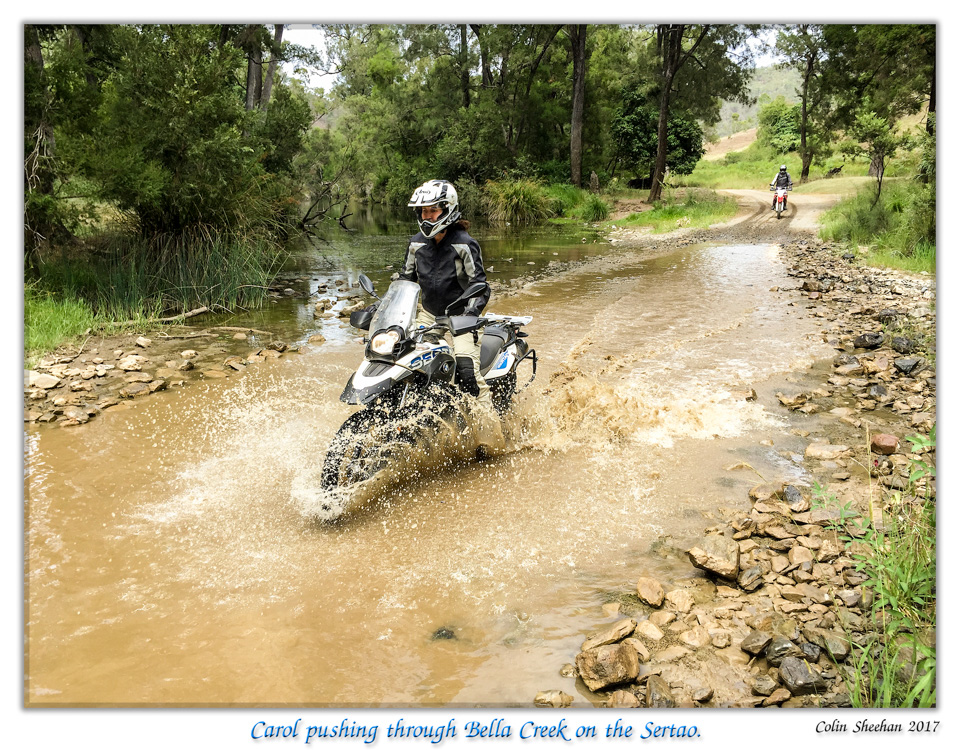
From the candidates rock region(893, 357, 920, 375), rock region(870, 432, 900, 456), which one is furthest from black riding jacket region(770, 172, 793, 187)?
rock region(870, 432, 900, 456)

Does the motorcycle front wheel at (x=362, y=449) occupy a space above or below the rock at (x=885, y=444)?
above

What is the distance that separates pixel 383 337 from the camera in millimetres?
4621

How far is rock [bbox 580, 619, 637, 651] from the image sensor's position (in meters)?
3.32

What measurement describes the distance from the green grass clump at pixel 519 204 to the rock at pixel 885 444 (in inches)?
1031

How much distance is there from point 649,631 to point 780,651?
62cm

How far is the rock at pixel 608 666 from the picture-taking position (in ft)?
9.96

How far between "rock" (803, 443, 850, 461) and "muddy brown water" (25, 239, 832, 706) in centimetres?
19

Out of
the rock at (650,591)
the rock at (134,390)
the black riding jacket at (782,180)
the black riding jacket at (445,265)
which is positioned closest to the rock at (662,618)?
the rock at (650,591)

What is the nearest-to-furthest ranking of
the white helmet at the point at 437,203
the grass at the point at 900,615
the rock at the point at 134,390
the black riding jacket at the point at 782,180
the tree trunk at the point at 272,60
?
the grass at the point at 900,615 < the white helmet at the point at 437,203 < the rock at the point at 134,390 < the tree trunk at the point at 272,60 < the black riding jacket at the point at 782,180

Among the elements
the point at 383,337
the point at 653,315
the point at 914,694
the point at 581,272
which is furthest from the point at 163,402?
the point at 581,272

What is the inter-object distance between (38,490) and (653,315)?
920 cm

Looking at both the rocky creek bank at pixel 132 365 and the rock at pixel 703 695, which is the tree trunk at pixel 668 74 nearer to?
the rocky creek bank at pixel 132 365

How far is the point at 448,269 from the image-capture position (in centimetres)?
552

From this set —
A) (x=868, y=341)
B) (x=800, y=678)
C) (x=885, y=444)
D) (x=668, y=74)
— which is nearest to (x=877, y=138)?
(x=868, y=341)
